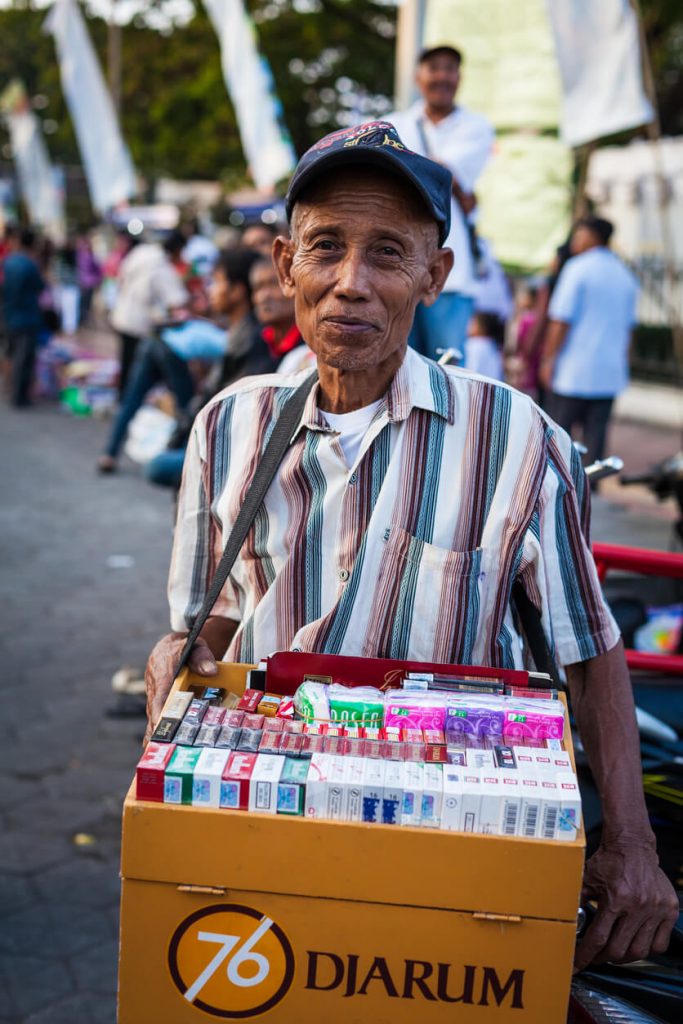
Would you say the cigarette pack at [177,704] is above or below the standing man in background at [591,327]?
above

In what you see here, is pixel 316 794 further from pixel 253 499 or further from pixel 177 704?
pixel 253 499

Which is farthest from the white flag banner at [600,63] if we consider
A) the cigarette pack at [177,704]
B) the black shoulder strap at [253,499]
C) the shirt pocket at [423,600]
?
the cigarette pack at [177,704]

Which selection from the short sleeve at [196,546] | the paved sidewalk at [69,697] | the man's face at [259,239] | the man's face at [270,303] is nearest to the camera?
the short sleeve at [196,546]

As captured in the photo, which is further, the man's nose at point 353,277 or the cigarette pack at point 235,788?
the man's nose at point 353,277

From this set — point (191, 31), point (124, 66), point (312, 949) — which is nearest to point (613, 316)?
point (312, 949)

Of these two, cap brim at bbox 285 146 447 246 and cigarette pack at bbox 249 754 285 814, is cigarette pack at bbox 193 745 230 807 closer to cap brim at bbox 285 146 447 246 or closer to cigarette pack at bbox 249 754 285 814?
cigarette pack at bbox 249 754 285 814

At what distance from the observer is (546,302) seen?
Answer: 406 inches

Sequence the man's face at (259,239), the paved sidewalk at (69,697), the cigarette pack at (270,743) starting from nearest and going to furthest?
the cigarette pack at (270,743), the paved sidewalk at (69,697), the man's face at (259,239)

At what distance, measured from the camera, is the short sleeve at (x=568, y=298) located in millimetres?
8430

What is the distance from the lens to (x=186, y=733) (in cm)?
152

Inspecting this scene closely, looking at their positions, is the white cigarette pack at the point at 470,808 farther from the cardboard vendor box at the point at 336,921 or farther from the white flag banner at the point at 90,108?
the white flag banner at the point at 90,108

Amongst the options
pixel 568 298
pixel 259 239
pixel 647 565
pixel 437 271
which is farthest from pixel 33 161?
pixel 437 271

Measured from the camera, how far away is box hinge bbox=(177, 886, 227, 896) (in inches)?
56.2

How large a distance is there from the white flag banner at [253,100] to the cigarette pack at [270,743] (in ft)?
37.5
